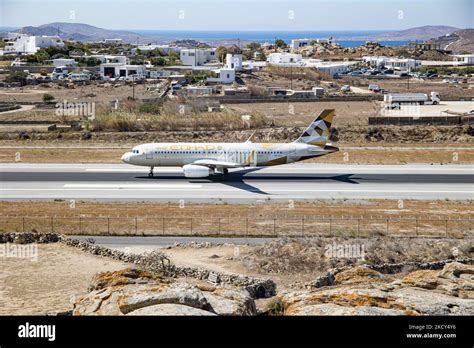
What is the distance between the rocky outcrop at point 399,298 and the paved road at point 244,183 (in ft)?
108

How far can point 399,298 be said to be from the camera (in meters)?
22.4

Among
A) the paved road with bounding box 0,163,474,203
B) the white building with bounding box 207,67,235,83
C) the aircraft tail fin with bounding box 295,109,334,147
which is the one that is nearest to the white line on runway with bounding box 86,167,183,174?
the paved road with bounding box 0,163,474,203

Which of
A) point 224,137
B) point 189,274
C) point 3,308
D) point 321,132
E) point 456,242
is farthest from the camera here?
point 224,137

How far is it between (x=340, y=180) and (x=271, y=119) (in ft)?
148

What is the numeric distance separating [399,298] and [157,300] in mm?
8025

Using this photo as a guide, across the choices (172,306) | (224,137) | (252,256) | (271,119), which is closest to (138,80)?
(271,119)

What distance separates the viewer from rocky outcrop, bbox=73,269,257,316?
20950mm

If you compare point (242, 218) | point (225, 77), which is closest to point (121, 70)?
point (225, 77)

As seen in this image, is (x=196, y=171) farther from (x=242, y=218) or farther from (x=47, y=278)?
(x=47, y=278)

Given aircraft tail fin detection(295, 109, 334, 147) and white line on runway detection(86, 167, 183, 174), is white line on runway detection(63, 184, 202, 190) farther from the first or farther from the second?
aircraft tail fin detection(295, 109, 334, 147)

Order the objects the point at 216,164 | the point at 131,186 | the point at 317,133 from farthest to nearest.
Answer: the point at 317,133, the point at 216,164, the point at 131,186

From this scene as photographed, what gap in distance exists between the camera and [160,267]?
39.7 m
